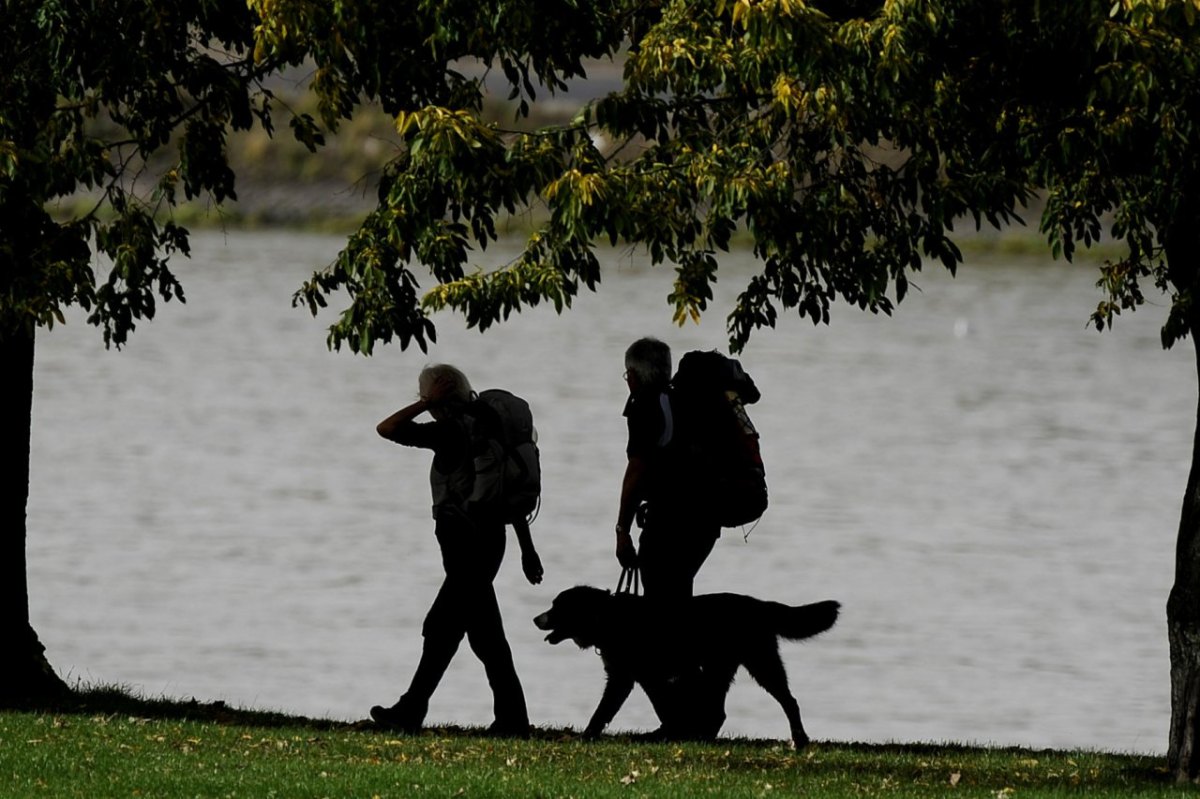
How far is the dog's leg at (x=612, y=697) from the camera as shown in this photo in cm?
1207

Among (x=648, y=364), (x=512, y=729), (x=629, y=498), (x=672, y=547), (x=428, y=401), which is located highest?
(x=648, y=364)

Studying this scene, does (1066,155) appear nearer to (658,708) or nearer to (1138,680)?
(658,708)

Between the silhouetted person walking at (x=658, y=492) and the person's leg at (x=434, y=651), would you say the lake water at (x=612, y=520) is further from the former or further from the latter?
the silhouetted person walking at (x=658, y=492)

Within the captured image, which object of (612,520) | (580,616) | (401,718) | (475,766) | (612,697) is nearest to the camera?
(475,766)

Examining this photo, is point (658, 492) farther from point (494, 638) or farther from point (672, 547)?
point (494, 638)

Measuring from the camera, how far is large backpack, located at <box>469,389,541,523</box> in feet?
39.2

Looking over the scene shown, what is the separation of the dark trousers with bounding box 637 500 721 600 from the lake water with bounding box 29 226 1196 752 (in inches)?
196

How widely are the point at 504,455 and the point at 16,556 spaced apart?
4.00 metres

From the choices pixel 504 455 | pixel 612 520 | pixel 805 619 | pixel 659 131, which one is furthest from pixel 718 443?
pixel 612 520

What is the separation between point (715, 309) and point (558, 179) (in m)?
64.9

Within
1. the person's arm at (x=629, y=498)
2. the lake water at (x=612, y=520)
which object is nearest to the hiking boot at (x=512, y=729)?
the person's arm at (x=629, y=498)

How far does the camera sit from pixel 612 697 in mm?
12156

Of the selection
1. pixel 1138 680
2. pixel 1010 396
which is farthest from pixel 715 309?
pixel 1138 680

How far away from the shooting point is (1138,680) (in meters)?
23.4
